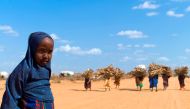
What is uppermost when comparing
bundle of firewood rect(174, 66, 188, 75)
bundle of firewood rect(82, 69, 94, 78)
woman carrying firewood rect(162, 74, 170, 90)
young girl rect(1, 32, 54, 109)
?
bundle of firewood rect(174, 66, 188, 75)

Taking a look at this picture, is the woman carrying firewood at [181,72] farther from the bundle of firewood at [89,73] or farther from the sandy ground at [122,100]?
the sandy ground at [122,100]

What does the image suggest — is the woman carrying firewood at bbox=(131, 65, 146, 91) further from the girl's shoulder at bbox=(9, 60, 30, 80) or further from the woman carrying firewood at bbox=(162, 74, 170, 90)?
the girl's shoulder at bbox=(9, 60, 30, 80)

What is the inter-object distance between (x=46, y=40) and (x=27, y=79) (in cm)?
49

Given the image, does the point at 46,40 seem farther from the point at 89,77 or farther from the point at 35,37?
the point at 89,77

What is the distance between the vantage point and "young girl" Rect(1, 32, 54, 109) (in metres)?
5.54

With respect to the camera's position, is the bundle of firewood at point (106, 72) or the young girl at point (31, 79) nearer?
the young girl at point (31, 79)

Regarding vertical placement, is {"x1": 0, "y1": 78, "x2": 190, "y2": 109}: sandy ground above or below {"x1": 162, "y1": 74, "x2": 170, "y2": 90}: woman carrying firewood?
below

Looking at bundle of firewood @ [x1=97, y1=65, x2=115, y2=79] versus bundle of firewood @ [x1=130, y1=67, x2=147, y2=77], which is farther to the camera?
bundle of firewood @ [x1=130, y1=67, x2=147, y2=77]

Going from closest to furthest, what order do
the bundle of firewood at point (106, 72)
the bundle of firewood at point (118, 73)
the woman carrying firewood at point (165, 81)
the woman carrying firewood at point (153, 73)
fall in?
1. the woman carrying firewood at point (153, 73)
2. the bundle of firewood at point (106, 72)
3. the woman carrying firewood at point (165, 81)
4. the bundle of firewood at point (118, 73)

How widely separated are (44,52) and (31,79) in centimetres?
34

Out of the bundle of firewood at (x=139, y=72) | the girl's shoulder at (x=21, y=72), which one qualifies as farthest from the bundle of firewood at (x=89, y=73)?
the girl's shoulder at (x=21, y=72)

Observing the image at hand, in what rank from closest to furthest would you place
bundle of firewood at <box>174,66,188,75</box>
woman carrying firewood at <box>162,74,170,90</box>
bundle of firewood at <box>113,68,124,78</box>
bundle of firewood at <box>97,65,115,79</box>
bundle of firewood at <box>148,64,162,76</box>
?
bundle of firewood at <box>148,64,162,76</box>, bundle of firewood at <box>97,65,115,79</box>, woman carrying firewood at <box>162,74,170,90</box>, bundle of firewood at <box>113,68,124,78</box>, bundle of firewood at <box>174,66,188,75</box>

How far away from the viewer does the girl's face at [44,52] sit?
559 cm

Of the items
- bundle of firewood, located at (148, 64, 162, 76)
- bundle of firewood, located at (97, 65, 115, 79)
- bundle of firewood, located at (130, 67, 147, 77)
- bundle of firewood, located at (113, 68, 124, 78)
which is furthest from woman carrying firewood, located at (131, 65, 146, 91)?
bundle of firewood, located at (97, 65, 115, 79)
